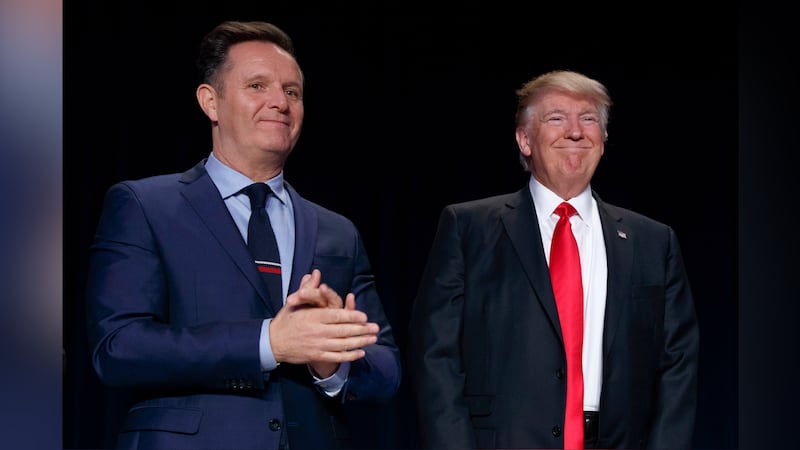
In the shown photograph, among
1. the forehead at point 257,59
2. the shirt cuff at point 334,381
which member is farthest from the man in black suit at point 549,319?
the forehead at point 257,59

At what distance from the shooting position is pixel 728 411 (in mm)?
5676

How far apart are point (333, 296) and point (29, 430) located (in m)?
0.76

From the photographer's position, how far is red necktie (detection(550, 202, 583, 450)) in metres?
2.72

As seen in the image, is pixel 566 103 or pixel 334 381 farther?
pixel 566 103

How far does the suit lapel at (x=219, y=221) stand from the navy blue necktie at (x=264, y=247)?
4cm

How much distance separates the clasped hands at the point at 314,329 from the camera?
2.07 meters

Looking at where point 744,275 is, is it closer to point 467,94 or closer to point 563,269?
point 563,269

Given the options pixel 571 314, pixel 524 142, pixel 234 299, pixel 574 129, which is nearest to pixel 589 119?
pixel 574 129

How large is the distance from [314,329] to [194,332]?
0.24 meters

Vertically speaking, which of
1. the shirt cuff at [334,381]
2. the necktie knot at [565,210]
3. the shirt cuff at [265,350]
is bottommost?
the shirt cuff at [334,381]

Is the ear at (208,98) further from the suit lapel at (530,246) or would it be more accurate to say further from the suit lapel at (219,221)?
the suit lapel at (530,246)

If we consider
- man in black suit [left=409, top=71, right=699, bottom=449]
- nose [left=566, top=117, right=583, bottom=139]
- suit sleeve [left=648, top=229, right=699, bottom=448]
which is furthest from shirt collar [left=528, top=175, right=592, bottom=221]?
suit sleeve [left=648, top=229, right=699, bottom=448]

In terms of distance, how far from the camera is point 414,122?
539 cm

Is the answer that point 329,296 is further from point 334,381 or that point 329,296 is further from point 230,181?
point 230,181
